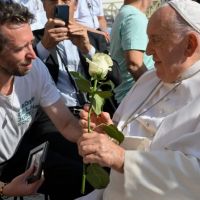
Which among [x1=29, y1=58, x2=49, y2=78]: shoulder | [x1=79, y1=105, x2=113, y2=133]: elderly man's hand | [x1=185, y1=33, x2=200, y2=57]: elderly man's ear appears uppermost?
[x1=185, y1=33, x2=200, y2=57]: elderly man's ear

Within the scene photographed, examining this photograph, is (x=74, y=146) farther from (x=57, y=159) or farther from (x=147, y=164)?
(x=147, y=164)

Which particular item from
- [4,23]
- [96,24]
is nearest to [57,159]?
[4,23]

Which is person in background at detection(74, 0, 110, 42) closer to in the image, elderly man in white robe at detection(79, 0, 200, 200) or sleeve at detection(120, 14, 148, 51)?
sleeve at detection(120, 14, 148, 51)

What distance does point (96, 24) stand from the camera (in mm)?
4730

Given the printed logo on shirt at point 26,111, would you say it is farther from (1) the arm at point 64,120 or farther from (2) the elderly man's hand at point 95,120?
(2) the elderly man's hand at point 95,120

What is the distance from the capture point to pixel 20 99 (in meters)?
2.93

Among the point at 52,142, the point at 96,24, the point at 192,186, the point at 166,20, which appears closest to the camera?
the point at 192,186

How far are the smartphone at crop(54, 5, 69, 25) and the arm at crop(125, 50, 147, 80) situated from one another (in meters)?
0.51

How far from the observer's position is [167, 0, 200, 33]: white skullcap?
2213 millimetres

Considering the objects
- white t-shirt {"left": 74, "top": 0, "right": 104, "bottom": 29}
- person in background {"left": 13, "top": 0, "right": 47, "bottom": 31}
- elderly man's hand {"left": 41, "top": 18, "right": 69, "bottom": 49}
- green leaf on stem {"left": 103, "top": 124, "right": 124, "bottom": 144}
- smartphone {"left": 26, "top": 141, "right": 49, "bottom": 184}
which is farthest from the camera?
white t-shirt {"left": 74, "top": 0, "right": 104, "bottom": 29}

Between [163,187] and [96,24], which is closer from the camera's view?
[163,187]

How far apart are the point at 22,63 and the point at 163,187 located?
1.13 metres

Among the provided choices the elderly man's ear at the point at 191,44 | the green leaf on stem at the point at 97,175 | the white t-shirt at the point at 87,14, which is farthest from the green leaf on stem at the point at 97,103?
the white t-shirt at the point at 87,14

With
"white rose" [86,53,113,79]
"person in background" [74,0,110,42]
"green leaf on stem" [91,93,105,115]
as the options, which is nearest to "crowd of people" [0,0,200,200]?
"green leaf on stem" [91,93,105,115]
